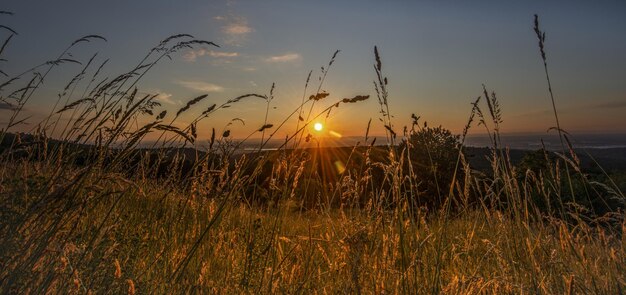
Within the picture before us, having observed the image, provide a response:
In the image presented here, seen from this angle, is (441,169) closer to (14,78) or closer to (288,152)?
(288,152)

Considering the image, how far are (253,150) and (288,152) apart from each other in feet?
3.13

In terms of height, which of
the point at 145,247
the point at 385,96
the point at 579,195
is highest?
the point at 385,96

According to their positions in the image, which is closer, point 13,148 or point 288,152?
point 13,148

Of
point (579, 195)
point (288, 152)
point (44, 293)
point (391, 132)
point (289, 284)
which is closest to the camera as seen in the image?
point (44, 293)

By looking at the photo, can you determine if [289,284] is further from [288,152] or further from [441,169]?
[441,169]

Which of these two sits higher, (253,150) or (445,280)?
(253,150)

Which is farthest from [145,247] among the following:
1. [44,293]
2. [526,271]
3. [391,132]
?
[526,271]

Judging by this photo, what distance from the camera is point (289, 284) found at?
2.69 metres

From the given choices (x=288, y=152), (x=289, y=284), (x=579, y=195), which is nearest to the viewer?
(x=289, y=284)

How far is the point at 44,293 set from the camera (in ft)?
5.25

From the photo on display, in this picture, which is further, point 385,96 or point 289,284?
point 289,284

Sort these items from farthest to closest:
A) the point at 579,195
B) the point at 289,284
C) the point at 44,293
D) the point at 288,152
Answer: the point at 579,195
the point at 288,152
the point at 289,284
the point at 44,293

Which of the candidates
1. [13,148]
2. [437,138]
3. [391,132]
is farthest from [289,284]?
[437,138]

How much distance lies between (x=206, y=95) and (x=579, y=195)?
34.2 ft
